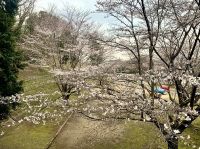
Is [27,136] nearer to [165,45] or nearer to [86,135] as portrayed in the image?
[86,135]

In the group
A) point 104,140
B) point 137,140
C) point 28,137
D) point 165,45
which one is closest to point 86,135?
point 104,140

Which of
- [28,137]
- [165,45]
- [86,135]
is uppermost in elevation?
[165,45]

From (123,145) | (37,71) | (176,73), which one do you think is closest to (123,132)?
(123,145)

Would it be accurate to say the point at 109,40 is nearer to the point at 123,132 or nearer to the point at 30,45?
the point at 123,132

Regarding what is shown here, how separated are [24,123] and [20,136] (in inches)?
76.4

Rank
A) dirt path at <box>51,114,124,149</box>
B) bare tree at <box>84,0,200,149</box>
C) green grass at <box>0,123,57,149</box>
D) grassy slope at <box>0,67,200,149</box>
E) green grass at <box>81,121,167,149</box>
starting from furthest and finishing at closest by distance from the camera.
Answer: green grass at <box>0,123,57,149</box>, dirt path at <box>51,114,124,149</box>, grassy slope at <box>0,67,200,149</box>, green grass at <box>81,121,167,149</box>, bare tree at <box>84,0,200,149</box>

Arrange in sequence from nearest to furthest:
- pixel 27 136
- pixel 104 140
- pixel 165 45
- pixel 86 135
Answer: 1. pixel 165 45
2. pixel 104 140
3. pixel 86 135
4. pixel 27 136

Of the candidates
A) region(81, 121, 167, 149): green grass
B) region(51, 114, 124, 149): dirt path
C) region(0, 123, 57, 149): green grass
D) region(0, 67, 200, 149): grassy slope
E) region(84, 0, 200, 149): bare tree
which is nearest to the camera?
region(84, 0, 200, 149): bare tree

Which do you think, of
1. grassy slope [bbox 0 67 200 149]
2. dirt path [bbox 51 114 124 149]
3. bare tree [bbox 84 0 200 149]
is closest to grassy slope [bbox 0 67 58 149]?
grassy slope [bbox 0 67 200 149]

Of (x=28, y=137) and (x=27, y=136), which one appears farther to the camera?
(x=27, y=136)

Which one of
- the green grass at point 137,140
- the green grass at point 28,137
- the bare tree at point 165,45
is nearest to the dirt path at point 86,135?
the green grass at point 137,140

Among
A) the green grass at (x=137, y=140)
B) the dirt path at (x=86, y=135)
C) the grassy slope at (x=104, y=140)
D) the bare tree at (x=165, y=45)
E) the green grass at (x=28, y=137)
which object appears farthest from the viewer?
the green grass at (x=28, y=137)

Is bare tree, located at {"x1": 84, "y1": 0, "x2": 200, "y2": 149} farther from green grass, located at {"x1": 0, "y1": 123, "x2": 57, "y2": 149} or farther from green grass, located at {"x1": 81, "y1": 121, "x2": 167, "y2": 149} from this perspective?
green grass, located at {"x1": 0, "y1": 123, "x2": 57, "y2": 149}

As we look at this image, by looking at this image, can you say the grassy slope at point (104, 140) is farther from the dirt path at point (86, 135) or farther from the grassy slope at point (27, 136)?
the dirt path at point (86, 135)
